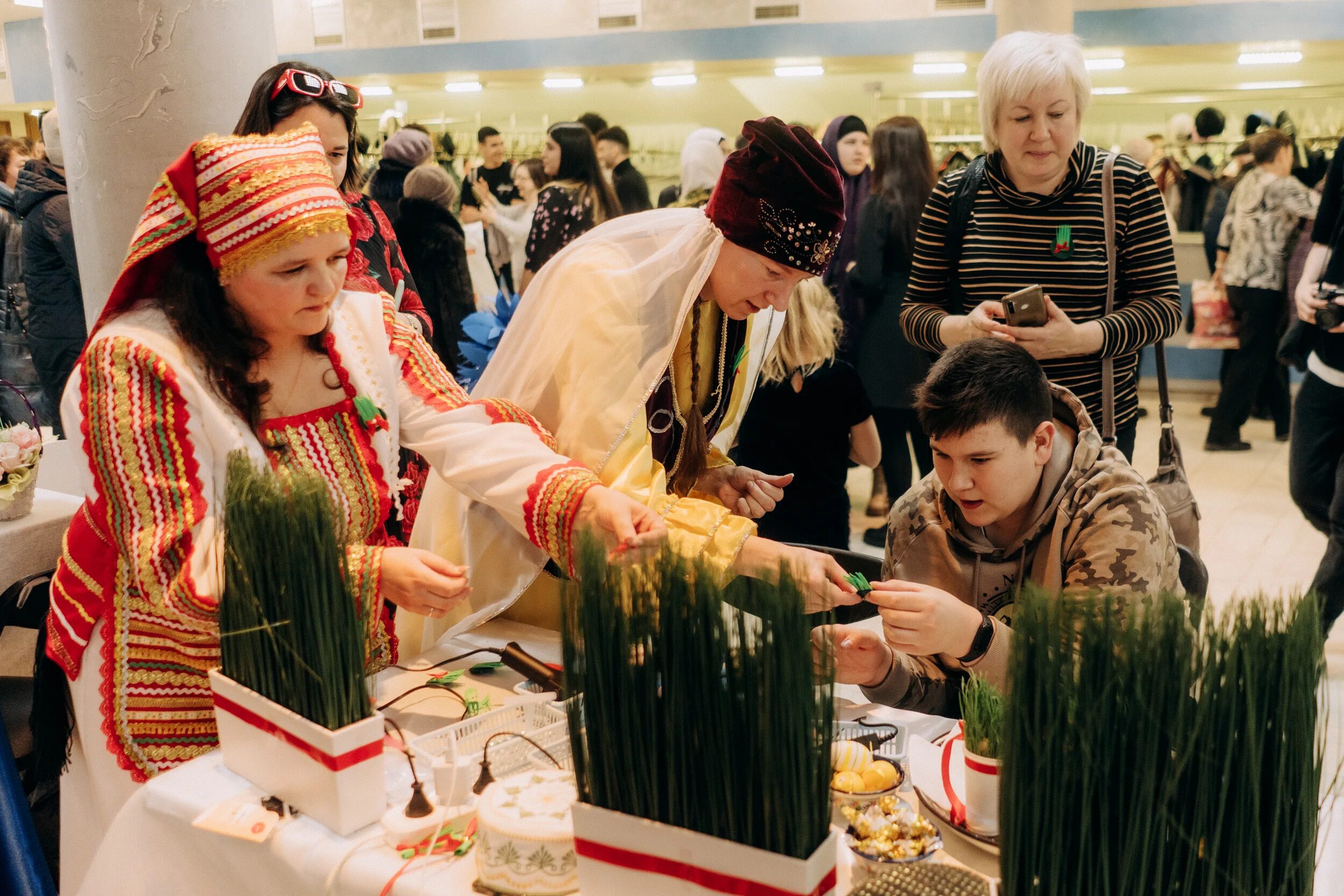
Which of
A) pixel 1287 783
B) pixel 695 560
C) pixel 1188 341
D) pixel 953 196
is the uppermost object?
pixel 953 196

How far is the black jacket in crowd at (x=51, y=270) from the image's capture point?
4512mm

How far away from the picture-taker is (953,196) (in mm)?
2605

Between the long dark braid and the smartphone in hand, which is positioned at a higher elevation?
the smartphone in hand

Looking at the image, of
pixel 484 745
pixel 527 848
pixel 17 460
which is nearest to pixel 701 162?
pixel 17 460

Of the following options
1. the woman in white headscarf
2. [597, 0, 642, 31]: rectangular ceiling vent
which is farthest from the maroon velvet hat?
[597, 0, 642, 31]: rectangular ceiling vent

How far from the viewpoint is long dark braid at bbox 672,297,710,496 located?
1.95 m

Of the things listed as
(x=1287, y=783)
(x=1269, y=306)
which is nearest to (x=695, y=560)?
(x=1287, y=783)

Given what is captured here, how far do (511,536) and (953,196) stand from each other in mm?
1376

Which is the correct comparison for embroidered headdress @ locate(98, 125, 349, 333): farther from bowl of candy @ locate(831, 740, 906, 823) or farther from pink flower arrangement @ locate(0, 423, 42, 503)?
pink flower arrangement @ locate(0, 423, 42, 503)

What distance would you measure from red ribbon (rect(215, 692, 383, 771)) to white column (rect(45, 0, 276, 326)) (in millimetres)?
1479

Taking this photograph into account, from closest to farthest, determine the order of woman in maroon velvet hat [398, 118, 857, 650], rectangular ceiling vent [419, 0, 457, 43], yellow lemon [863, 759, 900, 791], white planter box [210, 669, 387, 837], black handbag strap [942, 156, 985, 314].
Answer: white planter box [210, 669, 387, 837]
yellow lemon [863, 759, 900, 791]
woman in maroon velvet hat [398, 118, 857, 650]
black handbag strap [942, 156, 985, 314]
rectangular ceiling vent [419, 0, 457, 43]

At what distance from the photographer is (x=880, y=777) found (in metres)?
1.30

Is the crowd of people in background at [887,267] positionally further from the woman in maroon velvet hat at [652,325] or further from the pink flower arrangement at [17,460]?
the pink flower arrangement at [17,460]

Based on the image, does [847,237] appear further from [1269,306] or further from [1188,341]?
[1188,341]
